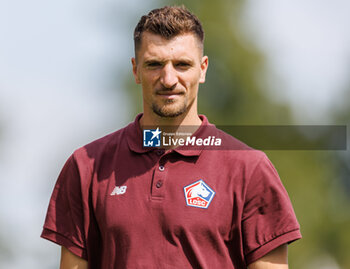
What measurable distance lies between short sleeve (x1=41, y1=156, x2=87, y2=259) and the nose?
3.03ft

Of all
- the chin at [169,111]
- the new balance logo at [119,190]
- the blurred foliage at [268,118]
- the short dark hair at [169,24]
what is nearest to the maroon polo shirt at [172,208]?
the new balance logo at [119,190]

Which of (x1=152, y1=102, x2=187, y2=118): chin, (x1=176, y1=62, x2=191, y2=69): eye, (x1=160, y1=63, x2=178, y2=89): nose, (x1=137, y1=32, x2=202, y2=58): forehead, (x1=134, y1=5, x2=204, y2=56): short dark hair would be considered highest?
(x1=134, y1=5, x2=204, y2=56): short dark hair

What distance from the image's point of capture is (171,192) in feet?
17.0

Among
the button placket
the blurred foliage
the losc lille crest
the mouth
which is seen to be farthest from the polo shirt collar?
the blurred foliage

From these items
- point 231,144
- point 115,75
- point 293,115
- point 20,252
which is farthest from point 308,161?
point 231,144

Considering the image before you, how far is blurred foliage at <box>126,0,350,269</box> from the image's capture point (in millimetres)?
23891

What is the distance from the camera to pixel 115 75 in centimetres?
2442

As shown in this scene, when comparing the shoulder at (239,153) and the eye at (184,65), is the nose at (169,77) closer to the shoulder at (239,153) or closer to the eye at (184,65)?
the eye at (184,65)

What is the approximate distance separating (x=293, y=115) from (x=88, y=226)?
19.4m

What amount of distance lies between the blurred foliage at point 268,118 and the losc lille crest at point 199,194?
58.1 feet

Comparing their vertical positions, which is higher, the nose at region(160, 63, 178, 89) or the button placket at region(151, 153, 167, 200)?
the nose at region(160, 63, 178, 89)

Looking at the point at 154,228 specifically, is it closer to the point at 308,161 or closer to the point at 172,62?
the point at 172,62

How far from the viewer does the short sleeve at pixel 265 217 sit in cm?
520

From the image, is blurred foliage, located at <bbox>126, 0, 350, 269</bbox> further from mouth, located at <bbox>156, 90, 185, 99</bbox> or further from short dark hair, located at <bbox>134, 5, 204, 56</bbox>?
mouth, located at <bbox>156, 90, 185, 99</bbox>
